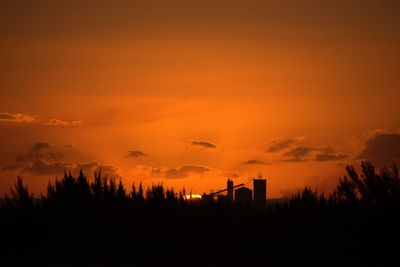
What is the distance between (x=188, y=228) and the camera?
35.3 meters

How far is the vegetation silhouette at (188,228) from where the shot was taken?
3334 centimetres

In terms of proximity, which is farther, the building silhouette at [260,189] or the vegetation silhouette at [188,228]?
the building silhouette at [260,189]

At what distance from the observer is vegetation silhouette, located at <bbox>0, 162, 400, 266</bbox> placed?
3334 cm

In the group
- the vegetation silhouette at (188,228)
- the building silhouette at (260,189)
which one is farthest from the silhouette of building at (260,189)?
the vegetation silhouette at (188,228)

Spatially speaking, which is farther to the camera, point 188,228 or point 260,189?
point 260,189

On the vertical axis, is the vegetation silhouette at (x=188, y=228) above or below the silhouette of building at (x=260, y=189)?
below

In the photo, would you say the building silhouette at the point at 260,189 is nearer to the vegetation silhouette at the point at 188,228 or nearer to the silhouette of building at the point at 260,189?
the silhouette of building at the point at 260,189

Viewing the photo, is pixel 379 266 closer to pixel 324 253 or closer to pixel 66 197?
pixel 324 253

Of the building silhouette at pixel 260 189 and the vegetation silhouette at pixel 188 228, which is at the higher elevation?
the building silhouette at pixel 260 189

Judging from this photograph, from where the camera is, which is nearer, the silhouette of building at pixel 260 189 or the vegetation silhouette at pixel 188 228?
the vegetation silhouette at pixel 188 228

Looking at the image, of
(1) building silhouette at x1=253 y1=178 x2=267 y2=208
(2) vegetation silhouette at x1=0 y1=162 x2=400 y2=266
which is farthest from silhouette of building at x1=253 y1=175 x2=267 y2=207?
(2) vegetation silhouette at x1=0 y1=162 x2=400 y2=266

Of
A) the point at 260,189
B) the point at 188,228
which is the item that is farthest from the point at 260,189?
the point at 188,228

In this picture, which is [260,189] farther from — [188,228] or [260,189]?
[188,228]

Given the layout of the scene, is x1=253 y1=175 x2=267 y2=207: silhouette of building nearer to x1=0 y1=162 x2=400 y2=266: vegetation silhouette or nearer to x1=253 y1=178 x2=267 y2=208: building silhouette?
x1=253 y1=178 x2=267 y2=208: building silhouette
